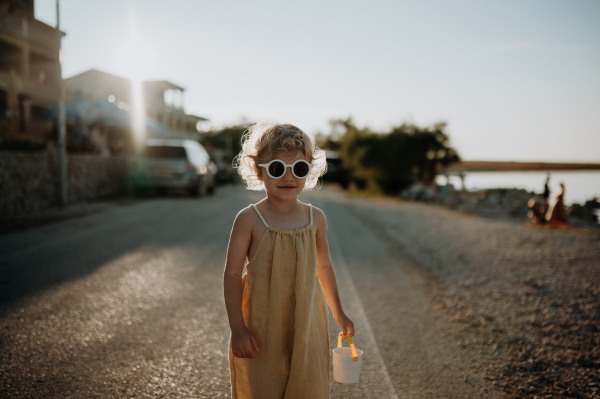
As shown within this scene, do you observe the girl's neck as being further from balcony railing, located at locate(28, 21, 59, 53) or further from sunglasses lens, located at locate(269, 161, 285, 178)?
balcony railing, located at locate(28, 21, 59, 53)

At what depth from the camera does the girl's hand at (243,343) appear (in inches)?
71.0

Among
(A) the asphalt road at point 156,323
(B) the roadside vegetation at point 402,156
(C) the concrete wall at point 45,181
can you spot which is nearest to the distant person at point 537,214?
(A) the asphalt road at point 156,323

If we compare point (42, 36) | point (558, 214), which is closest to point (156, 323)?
point (558, 214)

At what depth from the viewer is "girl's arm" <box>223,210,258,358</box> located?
181 cm

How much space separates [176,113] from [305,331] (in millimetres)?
45701

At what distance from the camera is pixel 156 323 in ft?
12.1

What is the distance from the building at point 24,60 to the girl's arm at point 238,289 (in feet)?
73.1

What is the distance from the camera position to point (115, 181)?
1479cm

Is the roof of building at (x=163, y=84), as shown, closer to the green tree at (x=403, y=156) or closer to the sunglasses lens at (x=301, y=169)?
the green tree at (x=403, y=156)

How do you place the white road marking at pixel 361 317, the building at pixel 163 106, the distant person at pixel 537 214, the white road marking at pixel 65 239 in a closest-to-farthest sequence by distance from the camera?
1. the white road marking at pixel 361 317
2. the white road marking at pixel 65 239
3. the distant person at pixel 537 214
4. the building at pixel 163 106

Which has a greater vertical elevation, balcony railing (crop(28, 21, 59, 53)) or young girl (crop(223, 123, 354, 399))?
balcony railing (crop(28, 21, 59, 53))

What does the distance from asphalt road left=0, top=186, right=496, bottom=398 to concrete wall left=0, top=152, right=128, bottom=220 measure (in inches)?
99.2

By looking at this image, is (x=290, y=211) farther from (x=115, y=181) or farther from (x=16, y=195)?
(x=115, y=181)

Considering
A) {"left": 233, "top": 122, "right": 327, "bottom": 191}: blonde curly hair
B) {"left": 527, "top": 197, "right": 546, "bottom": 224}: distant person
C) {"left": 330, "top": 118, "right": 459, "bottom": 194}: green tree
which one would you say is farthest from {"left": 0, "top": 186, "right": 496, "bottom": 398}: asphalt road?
{"left": 330, "top": 118, "right": 459, "bottom": 194}: green tree
